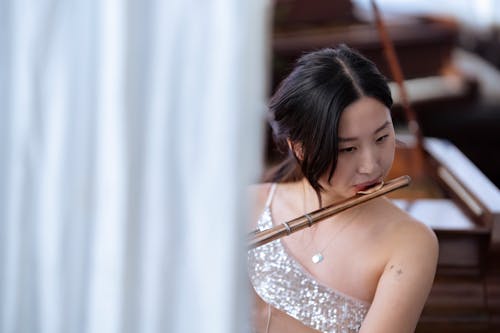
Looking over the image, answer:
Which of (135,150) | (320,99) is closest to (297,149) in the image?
(320,99)

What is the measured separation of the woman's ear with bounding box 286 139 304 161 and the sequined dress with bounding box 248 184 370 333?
0.17 metres

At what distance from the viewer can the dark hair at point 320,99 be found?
1.30m

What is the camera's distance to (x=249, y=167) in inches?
28.8

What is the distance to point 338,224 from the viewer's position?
149 centimetres

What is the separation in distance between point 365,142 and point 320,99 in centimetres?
10

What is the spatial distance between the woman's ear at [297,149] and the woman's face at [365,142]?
92 millimetres

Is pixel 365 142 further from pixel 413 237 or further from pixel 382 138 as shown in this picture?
pixel 413 237

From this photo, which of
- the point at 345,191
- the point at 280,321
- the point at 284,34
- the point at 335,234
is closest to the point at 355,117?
the point at 345,191

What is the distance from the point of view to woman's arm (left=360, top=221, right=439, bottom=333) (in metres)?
1.29

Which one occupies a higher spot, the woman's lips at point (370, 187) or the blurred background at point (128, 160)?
the blurred background at point (128, 160)

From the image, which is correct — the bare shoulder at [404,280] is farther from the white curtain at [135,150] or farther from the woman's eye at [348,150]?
the white curtain at [135,150]

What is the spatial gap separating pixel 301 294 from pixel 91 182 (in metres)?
0.77

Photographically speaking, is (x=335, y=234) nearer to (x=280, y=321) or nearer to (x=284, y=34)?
(x=280, y=321)

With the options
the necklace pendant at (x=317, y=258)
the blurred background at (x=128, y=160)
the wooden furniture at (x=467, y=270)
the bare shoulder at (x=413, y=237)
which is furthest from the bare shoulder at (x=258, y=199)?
the blurred background at (x=128, y=160)
